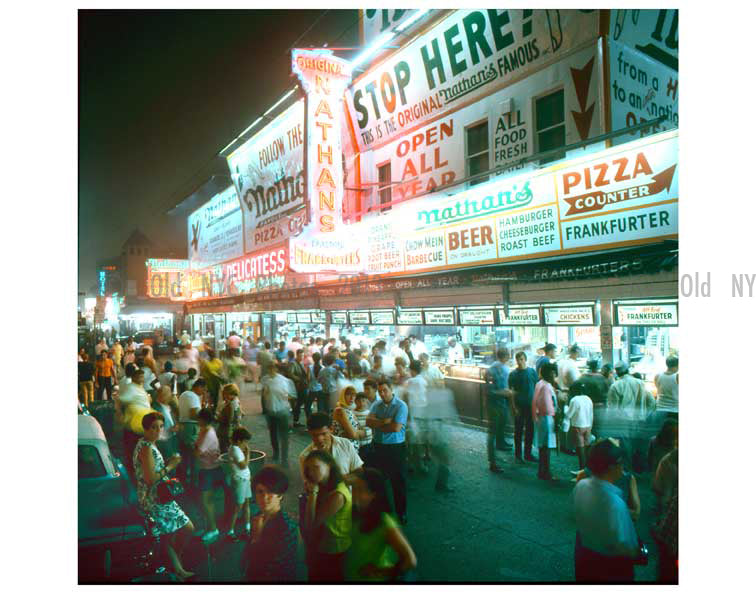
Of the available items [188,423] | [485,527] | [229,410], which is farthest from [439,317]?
[188,423]

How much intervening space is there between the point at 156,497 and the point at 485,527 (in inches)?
150

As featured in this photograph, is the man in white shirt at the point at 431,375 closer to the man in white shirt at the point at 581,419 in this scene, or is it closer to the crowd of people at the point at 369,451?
the crowd of people at the point at 369,451

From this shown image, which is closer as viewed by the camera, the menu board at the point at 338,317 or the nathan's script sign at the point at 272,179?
the menu board at the point at 338,317

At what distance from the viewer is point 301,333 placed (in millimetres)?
20125

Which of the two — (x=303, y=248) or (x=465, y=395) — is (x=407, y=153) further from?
(x=465, y=395)

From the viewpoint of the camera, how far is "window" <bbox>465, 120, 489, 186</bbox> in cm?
1177

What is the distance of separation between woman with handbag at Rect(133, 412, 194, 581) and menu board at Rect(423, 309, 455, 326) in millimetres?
7872

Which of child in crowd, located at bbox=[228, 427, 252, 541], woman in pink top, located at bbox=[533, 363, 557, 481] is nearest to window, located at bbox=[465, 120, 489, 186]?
woman in pink top, located at bbox=[533, 363, 557, 481]

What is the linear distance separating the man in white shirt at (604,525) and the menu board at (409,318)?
359 inches

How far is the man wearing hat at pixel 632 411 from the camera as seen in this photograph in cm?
763

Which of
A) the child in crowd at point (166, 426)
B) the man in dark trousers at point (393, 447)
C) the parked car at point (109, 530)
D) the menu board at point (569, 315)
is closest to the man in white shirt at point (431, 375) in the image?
the man in dark trousers at point (393, 447)

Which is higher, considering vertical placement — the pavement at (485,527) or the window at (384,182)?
the window at (384,182)

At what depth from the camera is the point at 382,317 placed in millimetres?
14188
